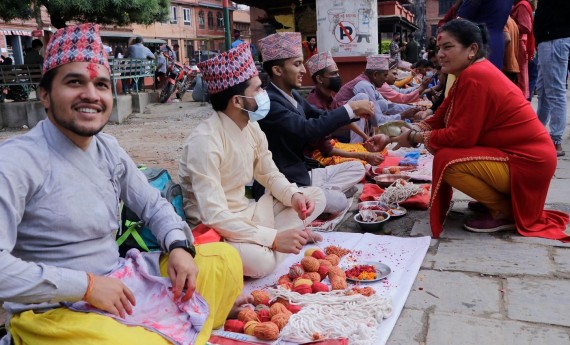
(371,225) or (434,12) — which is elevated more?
(434,12)

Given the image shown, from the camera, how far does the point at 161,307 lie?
201 centimetres

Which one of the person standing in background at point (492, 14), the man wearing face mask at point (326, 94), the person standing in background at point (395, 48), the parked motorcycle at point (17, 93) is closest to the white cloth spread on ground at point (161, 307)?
the man wearing face mask at point (326, 94)

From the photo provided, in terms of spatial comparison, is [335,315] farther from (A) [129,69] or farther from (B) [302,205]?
(A) [129,69]

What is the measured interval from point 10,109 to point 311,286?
9837 mm

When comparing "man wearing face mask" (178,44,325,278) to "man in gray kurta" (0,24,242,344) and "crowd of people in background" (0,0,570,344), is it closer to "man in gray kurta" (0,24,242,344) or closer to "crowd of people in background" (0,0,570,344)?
"crowd of people in background" (0,0,570,344)

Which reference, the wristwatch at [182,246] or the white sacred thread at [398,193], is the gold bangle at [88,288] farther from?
the white sacred thread at [398,193]

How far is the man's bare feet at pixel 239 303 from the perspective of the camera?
2479mm

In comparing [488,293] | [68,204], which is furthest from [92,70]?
[488,293]

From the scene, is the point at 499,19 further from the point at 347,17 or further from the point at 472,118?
the point at 347,17

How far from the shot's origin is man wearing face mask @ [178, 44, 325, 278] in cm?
277

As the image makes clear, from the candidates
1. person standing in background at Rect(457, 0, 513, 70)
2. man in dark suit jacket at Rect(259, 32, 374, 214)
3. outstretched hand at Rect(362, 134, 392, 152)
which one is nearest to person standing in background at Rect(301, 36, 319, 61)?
person standing in background at Rect(457, 0, 513, 70)

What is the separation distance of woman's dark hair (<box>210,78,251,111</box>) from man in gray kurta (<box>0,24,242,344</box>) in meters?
1.01

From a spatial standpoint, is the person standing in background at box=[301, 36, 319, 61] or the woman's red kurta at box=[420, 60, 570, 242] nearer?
the woman's red kurta at box=[420, 60, 570, 242]

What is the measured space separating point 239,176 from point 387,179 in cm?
239
